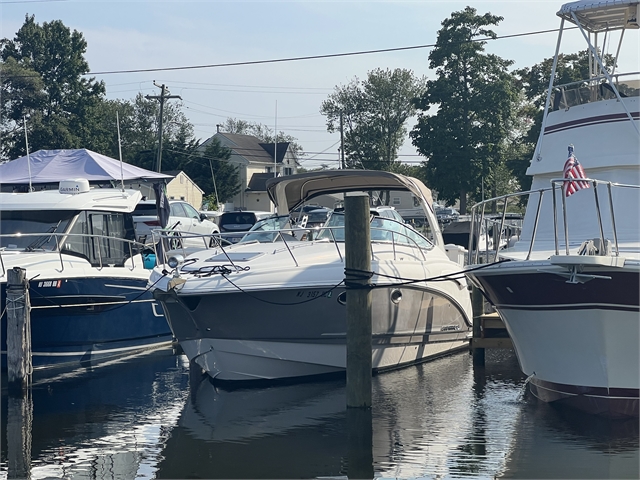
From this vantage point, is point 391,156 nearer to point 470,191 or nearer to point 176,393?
point 470,191

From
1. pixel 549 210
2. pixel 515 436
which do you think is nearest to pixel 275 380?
pixel 515 436

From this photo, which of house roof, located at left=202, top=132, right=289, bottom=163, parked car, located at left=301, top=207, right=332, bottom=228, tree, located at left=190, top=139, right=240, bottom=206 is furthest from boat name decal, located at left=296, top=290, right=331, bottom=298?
house roof, located at left=202, top=132, right=289, bottom=163

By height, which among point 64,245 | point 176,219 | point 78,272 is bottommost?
point 78,272

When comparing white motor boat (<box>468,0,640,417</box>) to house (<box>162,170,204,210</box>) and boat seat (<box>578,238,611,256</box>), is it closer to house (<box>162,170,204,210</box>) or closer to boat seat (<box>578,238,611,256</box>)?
boat seat (<box>578,238,611,256</box>)

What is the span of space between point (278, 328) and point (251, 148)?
64169 millimetres

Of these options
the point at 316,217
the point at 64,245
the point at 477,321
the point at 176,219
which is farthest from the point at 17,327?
the point at 176,219

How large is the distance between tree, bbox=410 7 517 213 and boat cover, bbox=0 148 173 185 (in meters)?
26.9

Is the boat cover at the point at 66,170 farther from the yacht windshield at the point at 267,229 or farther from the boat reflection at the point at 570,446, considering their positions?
the boat reflection at the point at 570,446

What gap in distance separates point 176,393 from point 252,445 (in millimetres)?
3207

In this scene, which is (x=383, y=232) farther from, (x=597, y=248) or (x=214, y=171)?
(x=214, y=171)

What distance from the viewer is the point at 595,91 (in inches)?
496

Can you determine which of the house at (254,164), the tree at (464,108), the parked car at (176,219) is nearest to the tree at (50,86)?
the house at (254,164)

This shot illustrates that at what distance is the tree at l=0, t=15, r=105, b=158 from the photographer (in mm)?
49500

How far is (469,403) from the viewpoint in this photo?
1099 centimetres
